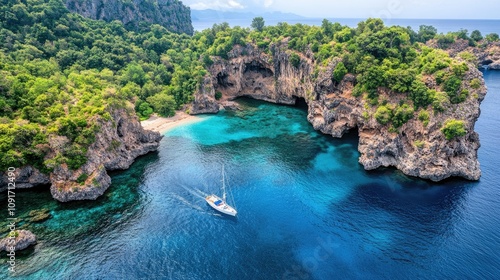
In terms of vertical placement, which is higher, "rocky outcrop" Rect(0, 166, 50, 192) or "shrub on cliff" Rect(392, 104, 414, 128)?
"shrub on cliff" Rect(392, 104, 414, 128)

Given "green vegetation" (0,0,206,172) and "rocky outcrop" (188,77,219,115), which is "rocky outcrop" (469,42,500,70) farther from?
"green vegetation" (0,0,206,172)

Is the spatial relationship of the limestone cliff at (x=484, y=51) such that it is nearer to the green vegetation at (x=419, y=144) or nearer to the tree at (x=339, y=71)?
the tree at (x=339, y=71)

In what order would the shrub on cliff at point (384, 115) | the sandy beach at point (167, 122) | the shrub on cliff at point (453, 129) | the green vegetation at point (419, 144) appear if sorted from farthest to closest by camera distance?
the sandy beach at point (167, 122), the shrub on cliff at point (384, 115), the green vegetation at point (419, 144), the shrub on cliff at point (453, 129)

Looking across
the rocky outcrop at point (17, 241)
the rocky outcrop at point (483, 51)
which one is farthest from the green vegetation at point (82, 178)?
the rocky outcrop at point (483, 51)

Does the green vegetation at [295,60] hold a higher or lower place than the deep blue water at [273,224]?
higher

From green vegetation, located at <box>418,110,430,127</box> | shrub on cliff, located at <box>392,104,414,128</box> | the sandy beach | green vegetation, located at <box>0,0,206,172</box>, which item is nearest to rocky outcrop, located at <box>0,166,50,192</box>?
green vegetation, located at <box>0,0,206,172</box>

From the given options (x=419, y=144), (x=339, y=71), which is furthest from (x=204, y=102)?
(x=419, y=144)

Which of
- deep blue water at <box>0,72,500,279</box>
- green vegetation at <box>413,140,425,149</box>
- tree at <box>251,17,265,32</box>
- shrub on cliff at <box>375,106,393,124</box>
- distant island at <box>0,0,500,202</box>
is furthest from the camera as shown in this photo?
tree at <box>251,17,265,32</box>

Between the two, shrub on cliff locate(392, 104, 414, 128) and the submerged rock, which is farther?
shrub on cliff locate(392, 104, 414, 128)
